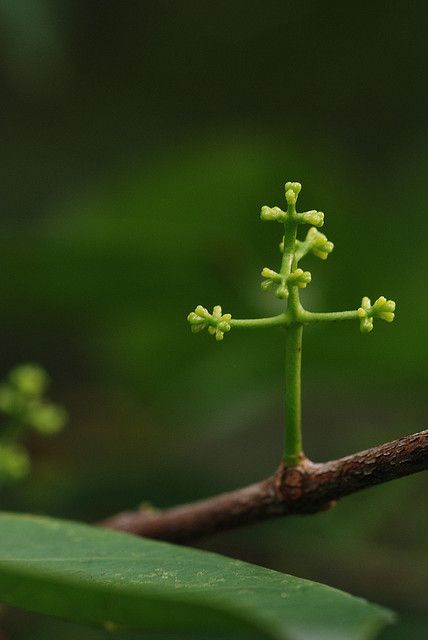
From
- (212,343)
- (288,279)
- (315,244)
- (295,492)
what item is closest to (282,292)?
(288,279)

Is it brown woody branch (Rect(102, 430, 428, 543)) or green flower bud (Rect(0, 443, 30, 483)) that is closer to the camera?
brown woody branch (Rect(102, 430, 428, 543))

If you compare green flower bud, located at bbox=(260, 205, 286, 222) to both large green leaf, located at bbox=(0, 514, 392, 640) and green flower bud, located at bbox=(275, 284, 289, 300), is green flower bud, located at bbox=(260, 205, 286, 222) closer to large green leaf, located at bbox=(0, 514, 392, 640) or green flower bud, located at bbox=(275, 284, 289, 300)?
green flower bud, located at bbox=(275, 284, 289, 300)

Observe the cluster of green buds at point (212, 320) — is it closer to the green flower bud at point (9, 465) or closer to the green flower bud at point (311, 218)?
the green flower bud at point (311, 218)

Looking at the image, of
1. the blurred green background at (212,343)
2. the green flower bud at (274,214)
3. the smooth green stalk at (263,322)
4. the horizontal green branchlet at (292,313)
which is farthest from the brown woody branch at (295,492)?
the blurred green background at (212,343)

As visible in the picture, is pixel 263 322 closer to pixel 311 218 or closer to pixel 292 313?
pixel 292 313

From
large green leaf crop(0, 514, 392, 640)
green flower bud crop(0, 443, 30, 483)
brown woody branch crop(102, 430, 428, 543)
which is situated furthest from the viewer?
green flower bud crop(0, 443, 30, 483)

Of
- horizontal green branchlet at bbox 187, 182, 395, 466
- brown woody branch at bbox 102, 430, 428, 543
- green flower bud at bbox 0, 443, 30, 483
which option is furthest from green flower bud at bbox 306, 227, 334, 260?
green flower bud at bbox 0, 443, 30, 483

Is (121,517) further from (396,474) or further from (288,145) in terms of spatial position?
(288,145)
